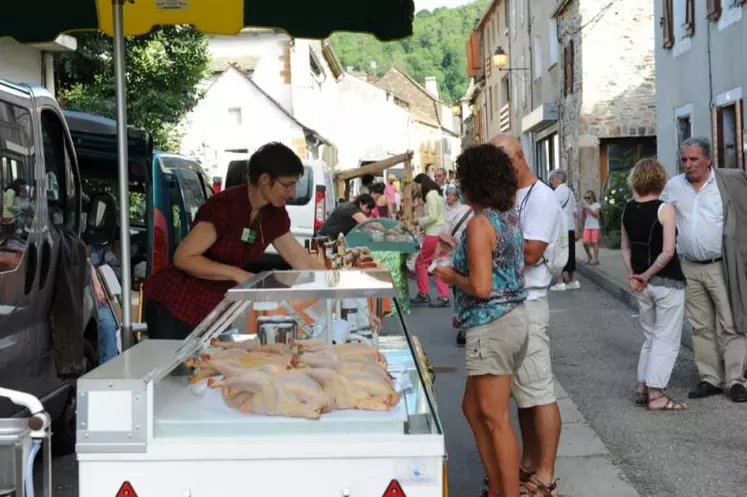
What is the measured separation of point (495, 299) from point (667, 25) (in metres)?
17.7

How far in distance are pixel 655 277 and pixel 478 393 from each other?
3.02 m

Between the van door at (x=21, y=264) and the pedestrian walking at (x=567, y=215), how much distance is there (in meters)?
10.1

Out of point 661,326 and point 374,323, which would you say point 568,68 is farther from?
point 374,323

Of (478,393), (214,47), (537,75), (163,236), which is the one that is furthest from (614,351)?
(214,47)

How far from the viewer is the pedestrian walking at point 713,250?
27.0 feet

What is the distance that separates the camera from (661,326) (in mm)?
7879

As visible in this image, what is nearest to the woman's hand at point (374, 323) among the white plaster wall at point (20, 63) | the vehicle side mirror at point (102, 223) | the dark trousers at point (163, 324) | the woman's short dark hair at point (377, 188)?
the dark trousers at point (163, 324)

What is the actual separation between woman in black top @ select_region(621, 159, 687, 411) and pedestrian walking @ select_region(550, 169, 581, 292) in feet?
23.4

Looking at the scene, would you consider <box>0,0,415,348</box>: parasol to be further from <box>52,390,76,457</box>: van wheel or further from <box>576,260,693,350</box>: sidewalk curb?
<box>576,260,693,350</box>: sidewalk curb

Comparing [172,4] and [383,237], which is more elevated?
[172,4]

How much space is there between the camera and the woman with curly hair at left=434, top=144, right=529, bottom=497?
5.15 meters

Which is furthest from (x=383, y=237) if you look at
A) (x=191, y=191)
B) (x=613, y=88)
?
(x=613, y=88)

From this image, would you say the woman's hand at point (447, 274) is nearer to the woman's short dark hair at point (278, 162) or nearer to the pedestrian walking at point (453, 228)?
the pedestrian walking at point (453, 228)

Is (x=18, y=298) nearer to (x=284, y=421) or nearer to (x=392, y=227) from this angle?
(x=284, y=421)
